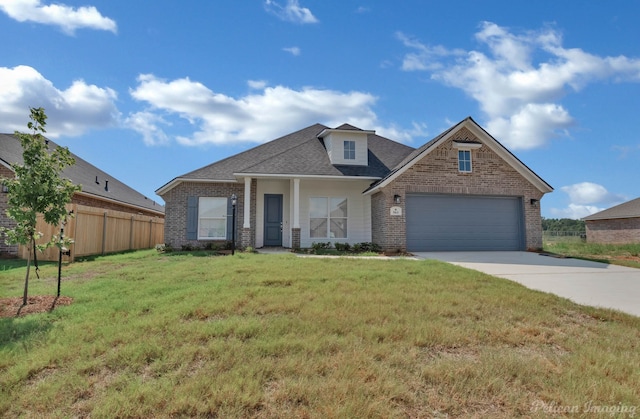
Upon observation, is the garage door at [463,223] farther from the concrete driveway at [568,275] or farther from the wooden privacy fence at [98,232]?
the wooden privacy fence at [98,232]

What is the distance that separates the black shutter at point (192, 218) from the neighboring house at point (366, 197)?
0.04m

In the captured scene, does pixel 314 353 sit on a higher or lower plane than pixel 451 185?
lower

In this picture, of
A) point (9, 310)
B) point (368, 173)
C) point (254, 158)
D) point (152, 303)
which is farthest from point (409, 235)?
point (9, 310)

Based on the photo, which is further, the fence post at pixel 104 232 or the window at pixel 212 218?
the window at pixel 212 218

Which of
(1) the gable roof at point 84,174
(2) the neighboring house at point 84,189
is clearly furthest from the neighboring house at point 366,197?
(1) the gable roof at point 84,174

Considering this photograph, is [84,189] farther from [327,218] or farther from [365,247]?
[365,247]

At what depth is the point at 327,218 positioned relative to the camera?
15594 millimetres

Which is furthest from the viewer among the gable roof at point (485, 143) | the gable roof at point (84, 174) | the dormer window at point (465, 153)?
the gable roof at point (84, 174)

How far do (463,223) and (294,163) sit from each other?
710 cm

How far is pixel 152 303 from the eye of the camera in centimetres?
556

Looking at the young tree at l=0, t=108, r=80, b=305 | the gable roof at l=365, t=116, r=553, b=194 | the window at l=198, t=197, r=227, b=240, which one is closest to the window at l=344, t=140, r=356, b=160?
the gable roof at l=365, t=116, r=553, b=194

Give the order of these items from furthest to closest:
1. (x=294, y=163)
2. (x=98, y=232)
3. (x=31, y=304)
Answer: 1. (x=294, y=163)
2. (x=98, y=232)
3. (x=31, y=304)

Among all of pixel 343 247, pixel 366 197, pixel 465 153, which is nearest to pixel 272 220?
pixel 343 247

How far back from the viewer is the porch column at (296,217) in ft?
46.3
